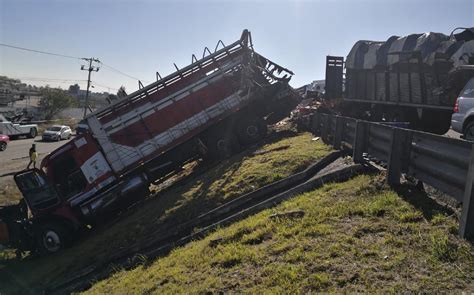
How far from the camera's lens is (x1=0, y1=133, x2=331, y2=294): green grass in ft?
26.8

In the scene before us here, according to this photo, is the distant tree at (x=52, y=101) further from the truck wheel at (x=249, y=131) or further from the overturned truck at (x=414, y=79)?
the overturned truck at (x=414, y=79)

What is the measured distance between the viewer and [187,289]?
14.7 ft

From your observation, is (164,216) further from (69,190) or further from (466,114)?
(466,114)

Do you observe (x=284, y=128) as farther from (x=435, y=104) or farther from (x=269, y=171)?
(x=269, y=171)

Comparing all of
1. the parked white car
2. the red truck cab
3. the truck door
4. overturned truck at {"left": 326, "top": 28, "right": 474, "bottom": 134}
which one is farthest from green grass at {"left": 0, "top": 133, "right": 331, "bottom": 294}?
the parked white car

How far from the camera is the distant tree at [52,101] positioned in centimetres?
6425

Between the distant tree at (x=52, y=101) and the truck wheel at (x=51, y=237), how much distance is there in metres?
60.0

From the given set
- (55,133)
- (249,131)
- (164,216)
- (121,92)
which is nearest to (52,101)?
(55,133)

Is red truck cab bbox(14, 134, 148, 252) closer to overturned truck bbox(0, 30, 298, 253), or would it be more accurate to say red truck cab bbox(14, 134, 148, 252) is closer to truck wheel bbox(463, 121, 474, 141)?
overturned truck bbox(0, 30, 298, 253)

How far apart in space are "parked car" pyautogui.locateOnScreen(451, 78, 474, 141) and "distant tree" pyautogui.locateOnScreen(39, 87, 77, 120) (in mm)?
66074

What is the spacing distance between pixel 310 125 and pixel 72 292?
9.44 meters

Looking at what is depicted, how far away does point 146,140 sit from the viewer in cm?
1232

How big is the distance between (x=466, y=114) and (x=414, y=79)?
13.8ft

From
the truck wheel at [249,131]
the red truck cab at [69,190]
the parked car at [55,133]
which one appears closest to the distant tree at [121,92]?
the red truck cab at [69,190]
